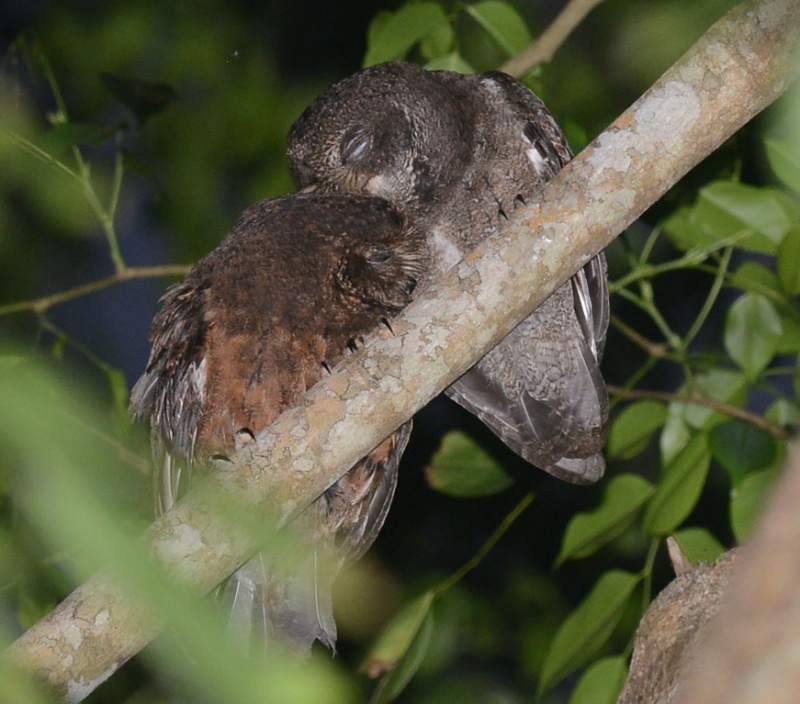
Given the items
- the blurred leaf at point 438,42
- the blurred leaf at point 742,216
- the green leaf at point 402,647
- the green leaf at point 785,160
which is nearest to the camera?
the green leaf at point 785,160

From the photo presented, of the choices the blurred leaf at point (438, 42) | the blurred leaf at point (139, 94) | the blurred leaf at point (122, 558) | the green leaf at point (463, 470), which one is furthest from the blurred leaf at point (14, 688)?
the blurred leaf at point (438, 42)

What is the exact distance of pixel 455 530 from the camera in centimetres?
515

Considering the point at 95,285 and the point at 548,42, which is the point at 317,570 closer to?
the point at 95,285

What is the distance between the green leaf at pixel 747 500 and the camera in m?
2.53

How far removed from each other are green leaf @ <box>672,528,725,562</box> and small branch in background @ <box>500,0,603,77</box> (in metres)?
1.50

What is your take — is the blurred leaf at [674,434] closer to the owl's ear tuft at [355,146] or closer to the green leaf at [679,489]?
the green leaf at [679,489]

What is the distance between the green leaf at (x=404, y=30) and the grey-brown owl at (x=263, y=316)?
0.58m

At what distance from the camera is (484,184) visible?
2.74 meters

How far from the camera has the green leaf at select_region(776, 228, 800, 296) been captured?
2631 millimetres

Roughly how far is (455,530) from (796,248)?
286 cm

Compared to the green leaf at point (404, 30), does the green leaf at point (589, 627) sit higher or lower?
lower

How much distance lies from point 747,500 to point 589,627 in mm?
508

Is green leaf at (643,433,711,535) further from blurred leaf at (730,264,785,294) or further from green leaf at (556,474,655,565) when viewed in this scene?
blurred leaf at (730,264,785,294)

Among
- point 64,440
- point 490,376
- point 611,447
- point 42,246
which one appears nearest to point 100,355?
point 42,246
